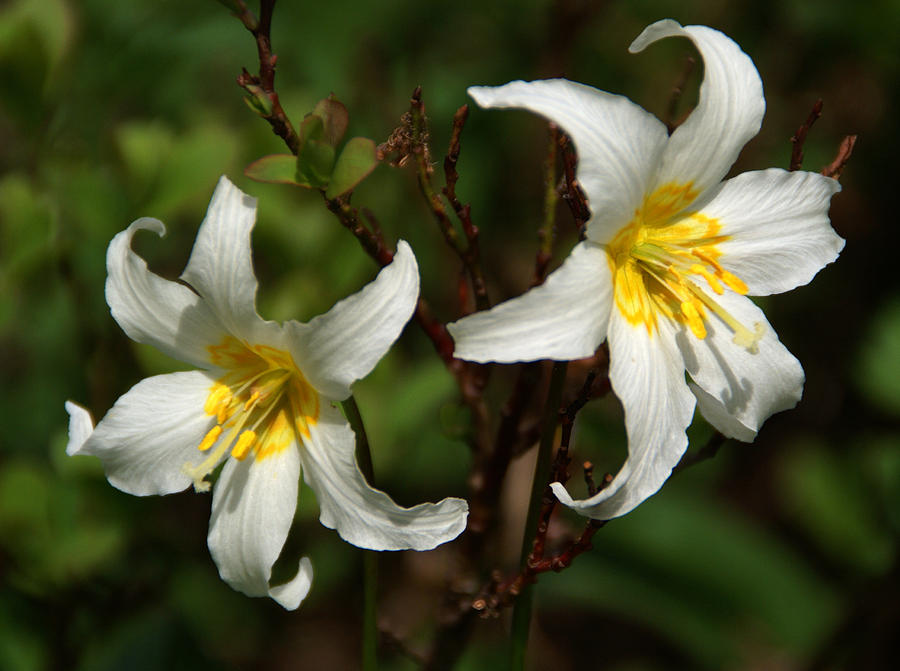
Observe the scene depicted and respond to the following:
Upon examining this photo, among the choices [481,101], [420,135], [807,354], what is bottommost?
[807,354]

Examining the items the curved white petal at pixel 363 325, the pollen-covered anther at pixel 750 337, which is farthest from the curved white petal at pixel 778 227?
the curved white petal at pixel 363 325

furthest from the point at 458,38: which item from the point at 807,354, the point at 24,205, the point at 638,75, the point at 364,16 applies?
the point at 24,205

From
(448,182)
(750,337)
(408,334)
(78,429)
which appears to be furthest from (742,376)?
(408,334)

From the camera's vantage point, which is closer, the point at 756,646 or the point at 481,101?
the point at 481,101

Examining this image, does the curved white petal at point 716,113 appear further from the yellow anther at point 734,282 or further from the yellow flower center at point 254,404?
the yellow flower center at point 254,404

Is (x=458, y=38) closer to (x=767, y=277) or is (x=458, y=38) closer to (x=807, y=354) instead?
(x=807, y=354)

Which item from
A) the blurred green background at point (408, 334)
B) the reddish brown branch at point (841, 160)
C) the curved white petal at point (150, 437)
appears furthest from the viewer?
the blurred green background at point (408, 334)
